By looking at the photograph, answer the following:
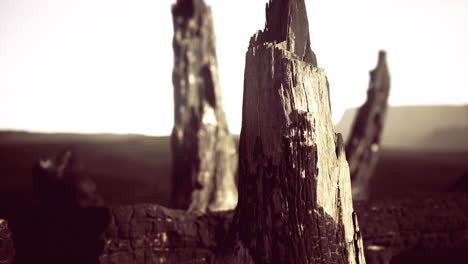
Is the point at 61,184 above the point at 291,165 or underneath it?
underneath

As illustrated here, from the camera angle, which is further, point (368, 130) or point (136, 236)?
point (368, 130)

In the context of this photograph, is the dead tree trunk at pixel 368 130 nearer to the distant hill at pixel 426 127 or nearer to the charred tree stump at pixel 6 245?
the charred tree stump at pixel 6 245

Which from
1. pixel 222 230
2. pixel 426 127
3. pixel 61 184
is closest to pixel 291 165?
pixel 222 230

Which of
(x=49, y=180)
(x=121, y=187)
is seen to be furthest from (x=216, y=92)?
(x=121, y=187)

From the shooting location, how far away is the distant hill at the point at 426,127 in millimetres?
34562

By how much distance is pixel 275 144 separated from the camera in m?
2.59

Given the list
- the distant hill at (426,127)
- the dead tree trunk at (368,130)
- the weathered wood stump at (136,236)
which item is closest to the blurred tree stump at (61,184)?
the weathered wood stump at (136,236)

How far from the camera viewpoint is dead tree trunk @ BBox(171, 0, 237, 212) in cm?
673

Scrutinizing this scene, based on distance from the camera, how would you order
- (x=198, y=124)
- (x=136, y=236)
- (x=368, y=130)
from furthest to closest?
1. (x=368, y=130)
2. (x=198, y=124)
3. (x=136, y=236)

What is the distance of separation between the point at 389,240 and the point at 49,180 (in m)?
4.94

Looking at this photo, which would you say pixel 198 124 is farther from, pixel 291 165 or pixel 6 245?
pixel 291 165

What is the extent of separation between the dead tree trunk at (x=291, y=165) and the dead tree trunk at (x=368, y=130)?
5.97 meters

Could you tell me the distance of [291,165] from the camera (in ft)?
8.40

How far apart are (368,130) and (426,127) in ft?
130
